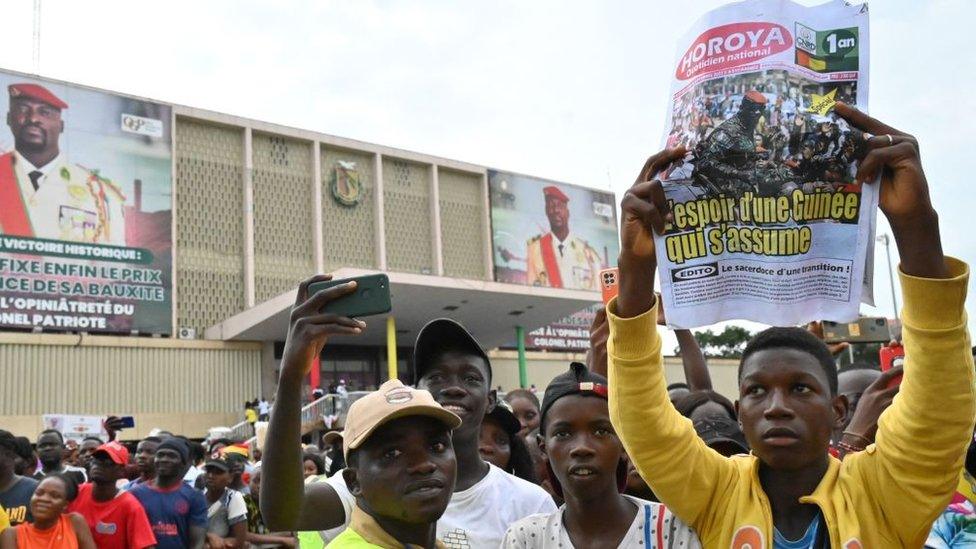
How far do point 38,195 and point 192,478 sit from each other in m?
26.2

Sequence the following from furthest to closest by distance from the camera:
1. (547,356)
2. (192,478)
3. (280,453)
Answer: (547,356) < (192,478) < (280,453)

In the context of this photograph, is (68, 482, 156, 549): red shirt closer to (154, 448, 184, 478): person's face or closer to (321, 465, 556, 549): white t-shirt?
(154, 448, 184, 478): person's face

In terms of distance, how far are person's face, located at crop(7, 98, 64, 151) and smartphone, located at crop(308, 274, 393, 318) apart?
109ft

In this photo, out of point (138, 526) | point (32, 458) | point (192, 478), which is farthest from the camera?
point (192, 478)

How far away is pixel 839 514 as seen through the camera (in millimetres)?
2150

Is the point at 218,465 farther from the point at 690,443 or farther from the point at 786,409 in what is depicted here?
the point at 786,409

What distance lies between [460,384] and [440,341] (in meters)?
0.19

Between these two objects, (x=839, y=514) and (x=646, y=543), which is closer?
(x=839, y=514)

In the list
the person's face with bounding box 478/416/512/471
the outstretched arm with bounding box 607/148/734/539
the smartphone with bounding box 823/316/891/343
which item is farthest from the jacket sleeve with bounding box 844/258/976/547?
the smartphone with bounding box 823/316/891/343

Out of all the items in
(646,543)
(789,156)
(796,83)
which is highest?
(796,83)

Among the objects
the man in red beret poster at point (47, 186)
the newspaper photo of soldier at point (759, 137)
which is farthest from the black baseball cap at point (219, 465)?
the man in red beret poster at point (47, 186)

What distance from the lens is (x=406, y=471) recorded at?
7.45 ft

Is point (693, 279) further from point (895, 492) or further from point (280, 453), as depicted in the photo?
point (280, 453)

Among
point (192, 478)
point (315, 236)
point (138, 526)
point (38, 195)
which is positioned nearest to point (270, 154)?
point (315, 236)
